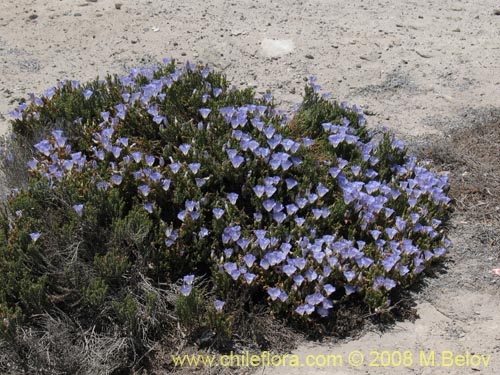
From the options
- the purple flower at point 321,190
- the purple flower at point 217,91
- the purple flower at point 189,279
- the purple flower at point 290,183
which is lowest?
the purple flower at point 189,279

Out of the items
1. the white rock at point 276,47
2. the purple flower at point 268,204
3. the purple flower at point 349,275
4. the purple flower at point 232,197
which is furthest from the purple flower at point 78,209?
the white rock at point 276,47

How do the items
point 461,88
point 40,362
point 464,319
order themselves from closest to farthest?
1. point 40,362
2. point 464,319
3. point 461,88

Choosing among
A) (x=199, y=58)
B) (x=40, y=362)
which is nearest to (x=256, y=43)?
(x=199, y=58)

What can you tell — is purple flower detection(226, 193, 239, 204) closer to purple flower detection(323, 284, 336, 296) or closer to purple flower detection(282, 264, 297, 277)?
purple flower detection(282, 264, 297, 277)

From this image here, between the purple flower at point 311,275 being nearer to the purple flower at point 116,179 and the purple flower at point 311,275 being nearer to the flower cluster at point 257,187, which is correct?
the flower cluster at point 257,187

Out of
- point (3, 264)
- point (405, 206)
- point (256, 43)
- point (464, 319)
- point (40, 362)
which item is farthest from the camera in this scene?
point (256, 43)

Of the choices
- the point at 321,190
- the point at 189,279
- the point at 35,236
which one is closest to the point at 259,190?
the point at 321,190

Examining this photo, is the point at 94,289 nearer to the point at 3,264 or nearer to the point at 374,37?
the point at 3,264
